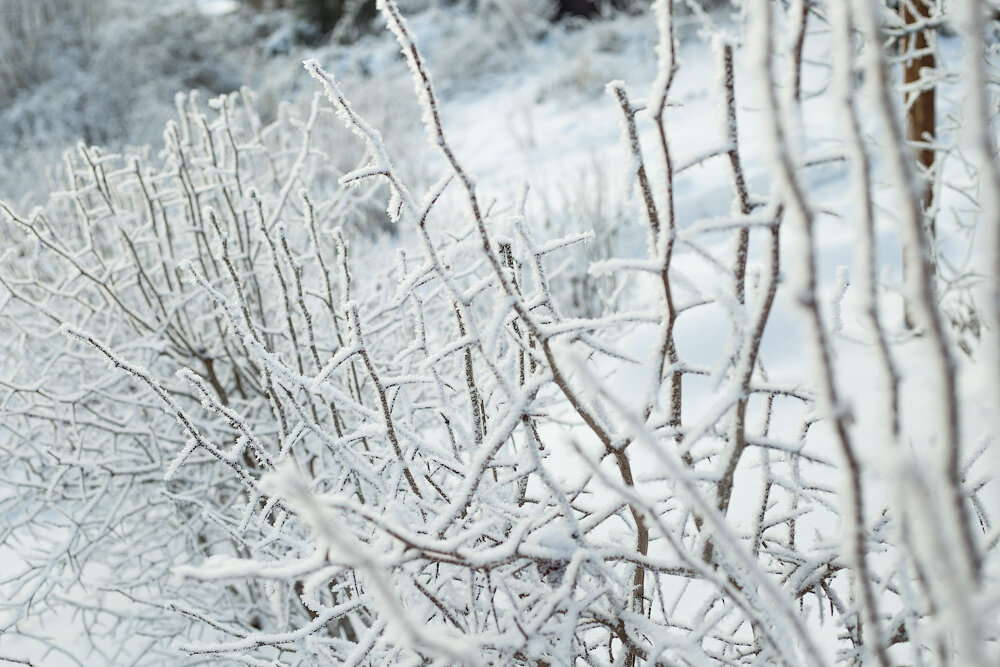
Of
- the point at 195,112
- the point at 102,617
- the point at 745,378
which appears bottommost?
the point at 102,617

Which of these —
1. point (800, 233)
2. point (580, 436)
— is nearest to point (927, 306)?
point (800, 233)

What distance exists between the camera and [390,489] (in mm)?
952

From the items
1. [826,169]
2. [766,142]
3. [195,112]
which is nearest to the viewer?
[766,142]

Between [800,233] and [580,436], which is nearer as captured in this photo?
[800,233]

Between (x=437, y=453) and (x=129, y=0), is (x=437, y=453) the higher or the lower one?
the lower one

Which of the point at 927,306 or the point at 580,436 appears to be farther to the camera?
the point at 580,436

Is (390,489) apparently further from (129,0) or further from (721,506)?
(129,0)

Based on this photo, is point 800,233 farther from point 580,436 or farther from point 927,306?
point 580,436

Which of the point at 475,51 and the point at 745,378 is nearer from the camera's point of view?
the point at 745,378

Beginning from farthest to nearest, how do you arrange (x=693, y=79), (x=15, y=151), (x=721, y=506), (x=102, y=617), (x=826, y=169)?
(x=693, y=79) < (x=15, y=151) < (x=826, y=169) < (x=102, y=617) < (x=721, y=506)

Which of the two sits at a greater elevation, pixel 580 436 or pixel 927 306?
pixel 927 306

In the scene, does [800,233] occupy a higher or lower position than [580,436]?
higher

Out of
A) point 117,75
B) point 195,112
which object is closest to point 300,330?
point 195,112

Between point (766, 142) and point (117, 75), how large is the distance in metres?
9.01
